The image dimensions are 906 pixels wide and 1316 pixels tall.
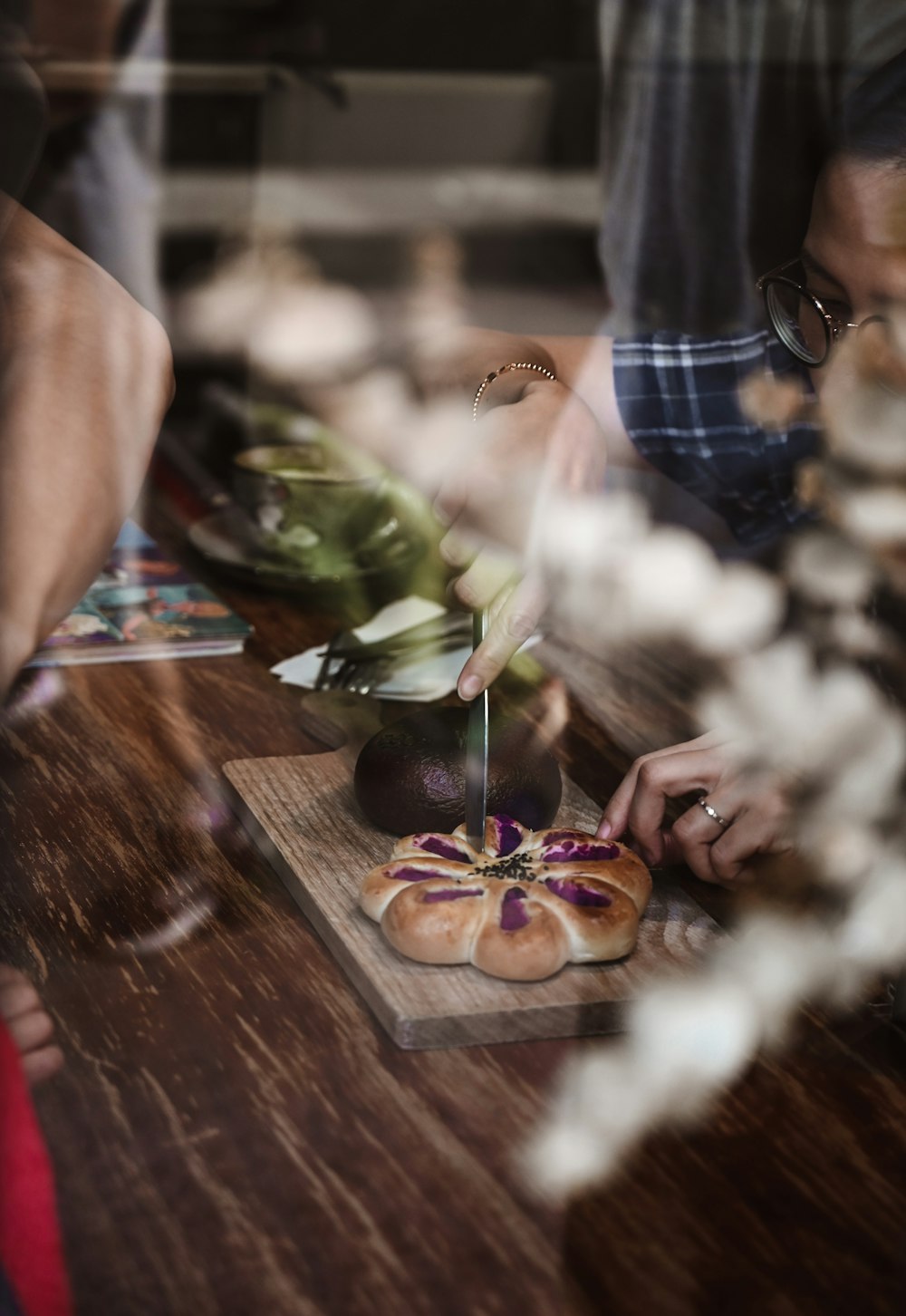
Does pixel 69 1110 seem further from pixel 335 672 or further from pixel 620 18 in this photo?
pixel 620 18

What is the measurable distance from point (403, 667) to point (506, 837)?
34 centimetres

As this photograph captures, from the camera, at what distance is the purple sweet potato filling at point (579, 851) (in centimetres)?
79

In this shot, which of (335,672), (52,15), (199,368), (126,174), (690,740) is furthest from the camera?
(199,368)

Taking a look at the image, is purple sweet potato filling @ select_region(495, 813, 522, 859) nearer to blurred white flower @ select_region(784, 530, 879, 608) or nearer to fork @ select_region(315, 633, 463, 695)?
fork @ select_region(315, 633, 463, 695)

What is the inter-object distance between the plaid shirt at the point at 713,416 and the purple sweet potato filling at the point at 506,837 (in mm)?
737

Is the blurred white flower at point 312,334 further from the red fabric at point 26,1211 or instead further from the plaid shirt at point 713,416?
the red fabric at point 26,1211

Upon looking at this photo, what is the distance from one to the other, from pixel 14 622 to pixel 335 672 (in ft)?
1.67

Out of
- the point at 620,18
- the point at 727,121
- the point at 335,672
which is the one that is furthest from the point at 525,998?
the point at 620,18

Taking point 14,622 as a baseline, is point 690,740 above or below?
below

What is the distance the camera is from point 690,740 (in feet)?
3.05

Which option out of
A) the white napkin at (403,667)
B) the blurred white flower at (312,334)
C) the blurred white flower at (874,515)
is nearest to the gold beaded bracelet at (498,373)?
the white napkin at (403,667)

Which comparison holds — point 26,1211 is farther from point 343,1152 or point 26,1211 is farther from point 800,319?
point 800,319

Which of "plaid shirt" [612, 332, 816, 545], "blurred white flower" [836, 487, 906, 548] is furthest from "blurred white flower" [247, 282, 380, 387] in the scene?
"blurred white flower" [836, 487, 906, 548]

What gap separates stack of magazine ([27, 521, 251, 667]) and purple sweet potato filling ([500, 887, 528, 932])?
1.78 ft
